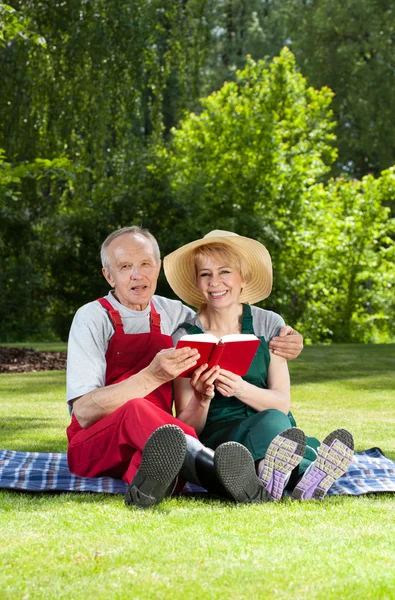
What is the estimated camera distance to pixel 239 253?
4.75 meters

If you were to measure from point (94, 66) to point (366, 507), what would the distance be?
1667cm

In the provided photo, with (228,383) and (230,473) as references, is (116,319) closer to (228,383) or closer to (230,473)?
(228,383)

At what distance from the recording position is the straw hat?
184 inches

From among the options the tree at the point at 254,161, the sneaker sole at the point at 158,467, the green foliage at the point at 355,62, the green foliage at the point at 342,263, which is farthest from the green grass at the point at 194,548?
the green foliage at the point at 355,62

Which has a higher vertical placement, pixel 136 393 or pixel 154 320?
pixel 154 320

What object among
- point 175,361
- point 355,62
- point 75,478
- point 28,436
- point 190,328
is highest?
point 355,62

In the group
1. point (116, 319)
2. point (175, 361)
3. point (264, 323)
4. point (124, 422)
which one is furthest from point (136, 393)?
point (264, 323)

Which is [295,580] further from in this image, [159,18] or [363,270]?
[159,18]

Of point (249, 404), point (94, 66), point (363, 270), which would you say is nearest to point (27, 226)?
point (94, 66)

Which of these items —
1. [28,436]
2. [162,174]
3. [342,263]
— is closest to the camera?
[28,436]

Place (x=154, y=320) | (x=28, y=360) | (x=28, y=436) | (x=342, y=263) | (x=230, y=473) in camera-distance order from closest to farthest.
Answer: (x=230, y=473) → (x=154, y=320) → (x=28, y=436) → (x=28, y=360) → (x=342, y=263)

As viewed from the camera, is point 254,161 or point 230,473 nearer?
point 230,473

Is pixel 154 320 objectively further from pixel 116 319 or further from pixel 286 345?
pixel 286 345

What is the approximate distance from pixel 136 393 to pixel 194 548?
3.51 ft
